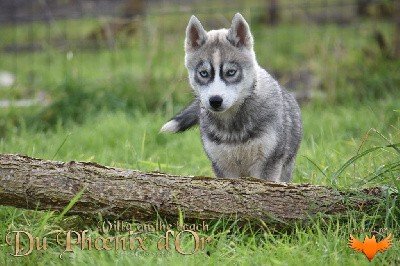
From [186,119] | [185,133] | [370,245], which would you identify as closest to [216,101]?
[186,119]

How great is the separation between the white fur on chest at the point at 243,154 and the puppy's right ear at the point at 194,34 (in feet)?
2.41

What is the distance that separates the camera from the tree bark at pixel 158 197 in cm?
364

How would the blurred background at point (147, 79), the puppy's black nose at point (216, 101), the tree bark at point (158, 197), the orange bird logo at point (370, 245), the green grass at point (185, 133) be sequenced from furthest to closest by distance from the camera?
1. the blurred background at point (147, 79)
2. the puppy's black nose at point (216, 101)
3. the tree bark at point (158, 197)
4. the green grass at point (185, 133)
5. the orange bird logo at point (370, 245)

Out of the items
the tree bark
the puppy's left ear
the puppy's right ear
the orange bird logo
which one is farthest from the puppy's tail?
the orange bird logo

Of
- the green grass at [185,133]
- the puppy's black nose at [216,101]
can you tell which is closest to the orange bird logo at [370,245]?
the green grass at [185,133]

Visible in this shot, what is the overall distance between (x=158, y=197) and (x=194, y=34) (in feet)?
4.93

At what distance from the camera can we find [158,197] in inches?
144

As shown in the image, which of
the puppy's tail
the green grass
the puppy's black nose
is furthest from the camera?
the puppy's tail

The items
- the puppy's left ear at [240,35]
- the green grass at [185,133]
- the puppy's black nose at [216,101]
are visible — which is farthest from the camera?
the puppy's left ear at [240,35]

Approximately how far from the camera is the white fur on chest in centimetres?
429

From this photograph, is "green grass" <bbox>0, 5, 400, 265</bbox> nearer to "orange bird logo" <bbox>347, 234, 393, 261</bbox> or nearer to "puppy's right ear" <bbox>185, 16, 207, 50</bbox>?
"orange bird logo" <bbox>347, 234, 393, 261</bbox>

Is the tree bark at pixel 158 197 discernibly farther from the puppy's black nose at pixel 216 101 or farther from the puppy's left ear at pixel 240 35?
the puppy's left ear at pixel 240 35

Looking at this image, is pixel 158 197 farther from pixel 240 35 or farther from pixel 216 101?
pixel 240 35

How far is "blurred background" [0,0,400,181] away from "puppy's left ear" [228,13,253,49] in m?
1.00
